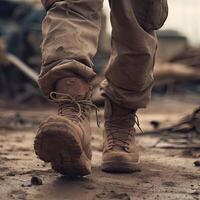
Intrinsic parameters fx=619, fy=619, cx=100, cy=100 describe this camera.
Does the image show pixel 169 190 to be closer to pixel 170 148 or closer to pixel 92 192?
pixel 92 192

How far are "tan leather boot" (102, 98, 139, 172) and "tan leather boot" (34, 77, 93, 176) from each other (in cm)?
36

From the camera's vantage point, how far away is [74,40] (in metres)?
2.36

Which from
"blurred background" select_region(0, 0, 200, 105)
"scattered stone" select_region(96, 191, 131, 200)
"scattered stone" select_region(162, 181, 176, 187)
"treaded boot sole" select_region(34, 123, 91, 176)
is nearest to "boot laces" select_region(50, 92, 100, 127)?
"treaded boot sole" select_region(34, 123, 91, 176)

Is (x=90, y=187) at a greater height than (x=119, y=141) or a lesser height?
lesser

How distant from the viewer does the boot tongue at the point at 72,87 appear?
232cm

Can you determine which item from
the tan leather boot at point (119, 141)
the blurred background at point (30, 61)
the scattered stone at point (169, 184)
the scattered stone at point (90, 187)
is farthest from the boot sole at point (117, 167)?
the blurred background at point (30, 61)

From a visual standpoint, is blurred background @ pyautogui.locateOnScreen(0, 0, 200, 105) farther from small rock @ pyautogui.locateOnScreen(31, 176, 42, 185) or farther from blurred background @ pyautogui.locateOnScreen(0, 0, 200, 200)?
small rock @ pyautogui.locateOnScreen(31, 176, 42, 185)

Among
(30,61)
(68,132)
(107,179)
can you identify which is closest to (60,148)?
(68,132)

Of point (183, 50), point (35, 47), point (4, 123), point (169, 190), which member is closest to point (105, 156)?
point (169, 190)

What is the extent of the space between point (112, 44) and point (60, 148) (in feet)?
2.38

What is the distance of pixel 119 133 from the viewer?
281 cm

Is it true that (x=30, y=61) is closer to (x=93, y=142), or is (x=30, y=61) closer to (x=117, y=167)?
(x=93, y=142)

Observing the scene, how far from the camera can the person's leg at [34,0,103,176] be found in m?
2.29

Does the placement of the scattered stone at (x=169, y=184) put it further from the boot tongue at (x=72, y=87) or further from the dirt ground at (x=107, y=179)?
the boot tongue at (x=72, y=87)
